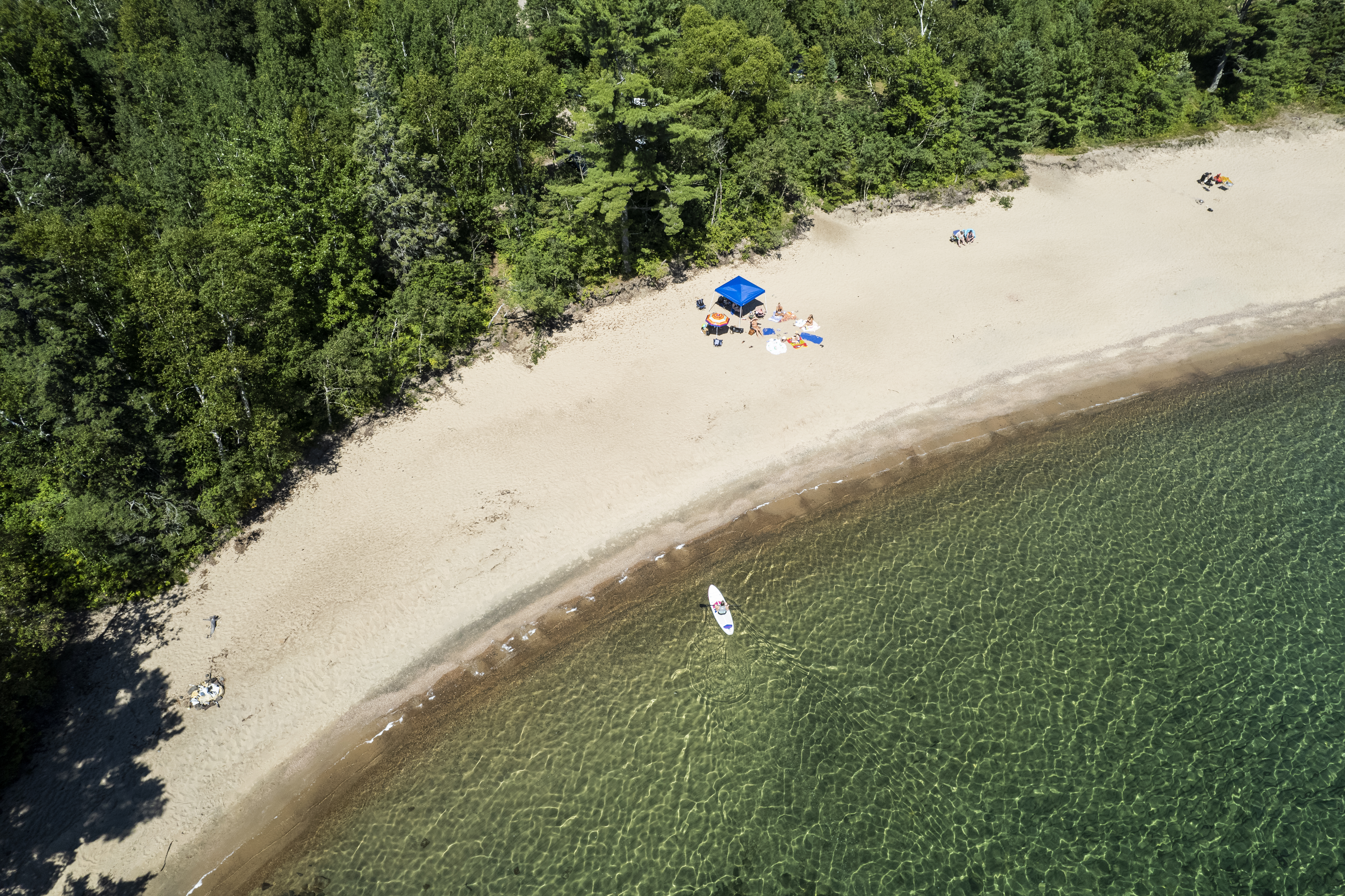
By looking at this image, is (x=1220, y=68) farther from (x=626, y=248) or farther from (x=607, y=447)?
(x=607, y=447)

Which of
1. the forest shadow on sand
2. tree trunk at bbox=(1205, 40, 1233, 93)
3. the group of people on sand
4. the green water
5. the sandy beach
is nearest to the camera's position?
the forest shadow on sand

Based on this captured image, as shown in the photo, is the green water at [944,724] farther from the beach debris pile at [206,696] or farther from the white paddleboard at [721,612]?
the beach debris pile at [206,696]

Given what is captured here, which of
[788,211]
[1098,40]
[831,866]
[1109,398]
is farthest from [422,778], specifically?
[1098,40]

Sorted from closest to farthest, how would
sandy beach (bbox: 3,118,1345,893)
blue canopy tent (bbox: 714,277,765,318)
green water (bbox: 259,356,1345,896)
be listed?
1. green water (bbox: 259,356,1345,896)
2. sandy beach (bbox: 3,118,1345,893)
3. blue canopy tent (bbox: 714,277,765,318)

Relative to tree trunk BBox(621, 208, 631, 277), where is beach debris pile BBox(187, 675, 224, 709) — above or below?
below

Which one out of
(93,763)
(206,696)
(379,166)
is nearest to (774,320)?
(379,166)

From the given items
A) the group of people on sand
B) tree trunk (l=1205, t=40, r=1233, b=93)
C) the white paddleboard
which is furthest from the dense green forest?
the white paddleboard

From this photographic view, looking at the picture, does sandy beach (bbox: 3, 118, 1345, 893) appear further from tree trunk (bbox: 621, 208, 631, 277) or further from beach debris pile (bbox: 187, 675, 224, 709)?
tree trunk (bbox: 621, 208, 631, 277)

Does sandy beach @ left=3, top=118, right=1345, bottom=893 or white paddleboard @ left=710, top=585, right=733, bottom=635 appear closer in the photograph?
sandy beach @ left=3, top=118, right=1345, bottom=893

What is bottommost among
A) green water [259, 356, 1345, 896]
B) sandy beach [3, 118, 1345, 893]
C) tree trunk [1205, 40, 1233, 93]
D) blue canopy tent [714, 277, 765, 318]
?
green water [259, 356, 1345, 896]
